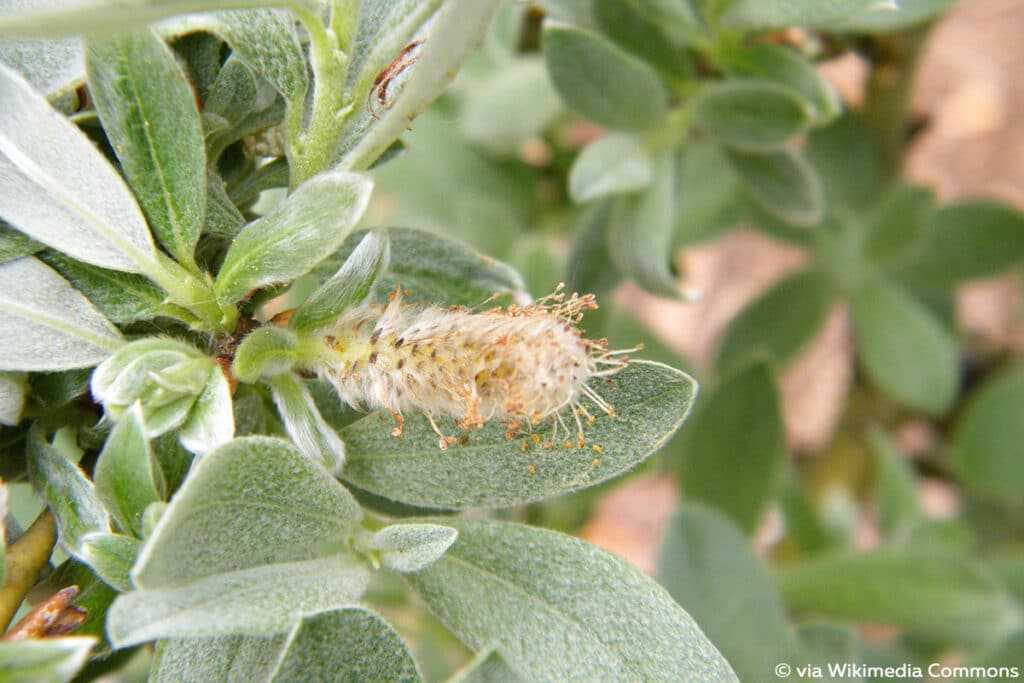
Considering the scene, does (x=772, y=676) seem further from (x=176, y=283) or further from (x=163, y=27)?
(x=163, y=27)

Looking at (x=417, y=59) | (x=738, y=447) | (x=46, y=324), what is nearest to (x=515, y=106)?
(x=738, y=447)

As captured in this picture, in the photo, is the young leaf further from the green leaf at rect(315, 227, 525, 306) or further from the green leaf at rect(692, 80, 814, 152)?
the green leaf at rect(315, 227, 525, 306)

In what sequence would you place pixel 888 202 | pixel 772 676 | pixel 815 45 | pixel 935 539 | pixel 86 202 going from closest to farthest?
pixel 86 202
pixel 772 676
pixel 815 45
pixel 888 202
pixel 935 539

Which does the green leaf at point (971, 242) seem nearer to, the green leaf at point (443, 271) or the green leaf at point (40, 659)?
the green leaf at point (443, 271)

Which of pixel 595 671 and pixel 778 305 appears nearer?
pixel 595 671

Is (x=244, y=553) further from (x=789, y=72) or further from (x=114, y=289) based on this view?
(x=789, y=72)

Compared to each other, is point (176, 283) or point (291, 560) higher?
point (176, 283)

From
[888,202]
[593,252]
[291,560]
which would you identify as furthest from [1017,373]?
[291,560]
